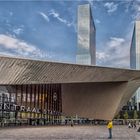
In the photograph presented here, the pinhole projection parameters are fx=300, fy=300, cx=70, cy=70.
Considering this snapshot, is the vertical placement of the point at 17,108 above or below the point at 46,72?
below

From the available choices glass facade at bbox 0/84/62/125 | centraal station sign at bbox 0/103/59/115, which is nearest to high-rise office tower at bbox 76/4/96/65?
glass facade at bbox 0/84/62/125

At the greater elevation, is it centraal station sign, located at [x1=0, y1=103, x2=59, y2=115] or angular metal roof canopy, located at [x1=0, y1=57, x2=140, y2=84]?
angular metal roof canopy, located at [x1=0, y1=57, x2=140, y2=84]

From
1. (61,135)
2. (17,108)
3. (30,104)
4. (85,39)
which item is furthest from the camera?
(85,39)

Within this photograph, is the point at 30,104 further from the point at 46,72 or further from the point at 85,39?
the point at 85,39

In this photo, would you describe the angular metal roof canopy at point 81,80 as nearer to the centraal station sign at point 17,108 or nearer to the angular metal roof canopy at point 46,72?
the angular metal roof canopy at point 46,72

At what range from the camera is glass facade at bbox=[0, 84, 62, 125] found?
40438 mm

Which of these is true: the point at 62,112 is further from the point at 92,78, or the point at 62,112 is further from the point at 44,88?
the point at 92,78

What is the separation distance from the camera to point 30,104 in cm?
4875

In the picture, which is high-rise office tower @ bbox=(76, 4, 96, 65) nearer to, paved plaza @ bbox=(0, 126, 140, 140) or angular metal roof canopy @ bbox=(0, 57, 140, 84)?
angular metal roof canopy @ bbox=(0, 57, 140, 84)

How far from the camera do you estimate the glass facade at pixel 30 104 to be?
4044 centimetres

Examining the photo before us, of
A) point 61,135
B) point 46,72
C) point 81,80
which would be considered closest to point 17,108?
point 81,80

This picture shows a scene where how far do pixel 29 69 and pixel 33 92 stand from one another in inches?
840

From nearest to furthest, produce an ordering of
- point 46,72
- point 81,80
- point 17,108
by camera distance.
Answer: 1. point 46,72
2. point 81,80
3. point 17,108

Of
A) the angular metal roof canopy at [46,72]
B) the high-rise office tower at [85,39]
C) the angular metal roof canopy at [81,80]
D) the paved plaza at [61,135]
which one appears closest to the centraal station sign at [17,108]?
the angular metal roof canopy at [81,80]
